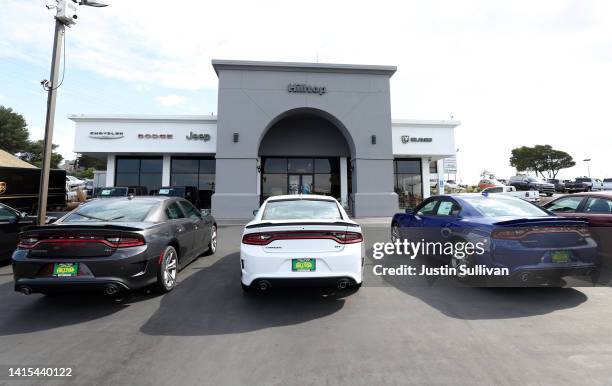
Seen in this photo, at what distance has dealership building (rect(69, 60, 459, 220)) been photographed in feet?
55.0

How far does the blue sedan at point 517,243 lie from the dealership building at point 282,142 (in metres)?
11.7

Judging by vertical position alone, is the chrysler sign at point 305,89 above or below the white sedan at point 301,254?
above

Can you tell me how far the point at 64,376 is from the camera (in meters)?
2.61

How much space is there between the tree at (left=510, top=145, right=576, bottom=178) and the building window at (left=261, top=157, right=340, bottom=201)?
68784mm

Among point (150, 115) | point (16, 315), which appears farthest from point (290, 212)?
point (150, 115)

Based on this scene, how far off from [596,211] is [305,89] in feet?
45.9

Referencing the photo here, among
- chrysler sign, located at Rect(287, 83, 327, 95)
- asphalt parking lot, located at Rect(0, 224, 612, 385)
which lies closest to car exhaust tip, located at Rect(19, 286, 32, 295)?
asphalt parking lot, located at Rect(0, 224, 612, 385)

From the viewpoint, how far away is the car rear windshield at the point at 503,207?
5.14 metres

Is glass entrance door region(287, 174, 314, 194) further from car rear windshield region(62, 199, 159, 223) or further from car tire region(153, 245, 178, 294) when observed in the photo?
car tire region(153, 245, 178, 294)

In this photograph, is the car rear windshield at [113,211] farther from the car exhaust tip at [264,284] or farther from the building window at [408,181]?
the building window at [408,181]

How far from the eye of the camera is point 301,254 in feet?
13.1

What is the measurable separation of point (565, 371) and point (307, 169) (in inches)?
704

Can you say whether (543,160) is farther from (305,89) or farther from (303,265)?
(303,265)

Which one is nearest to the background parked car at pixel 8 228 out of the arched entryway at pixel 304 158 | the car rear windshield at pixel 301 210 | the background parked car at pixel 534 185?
the car rear windshield at pixel 301 210
